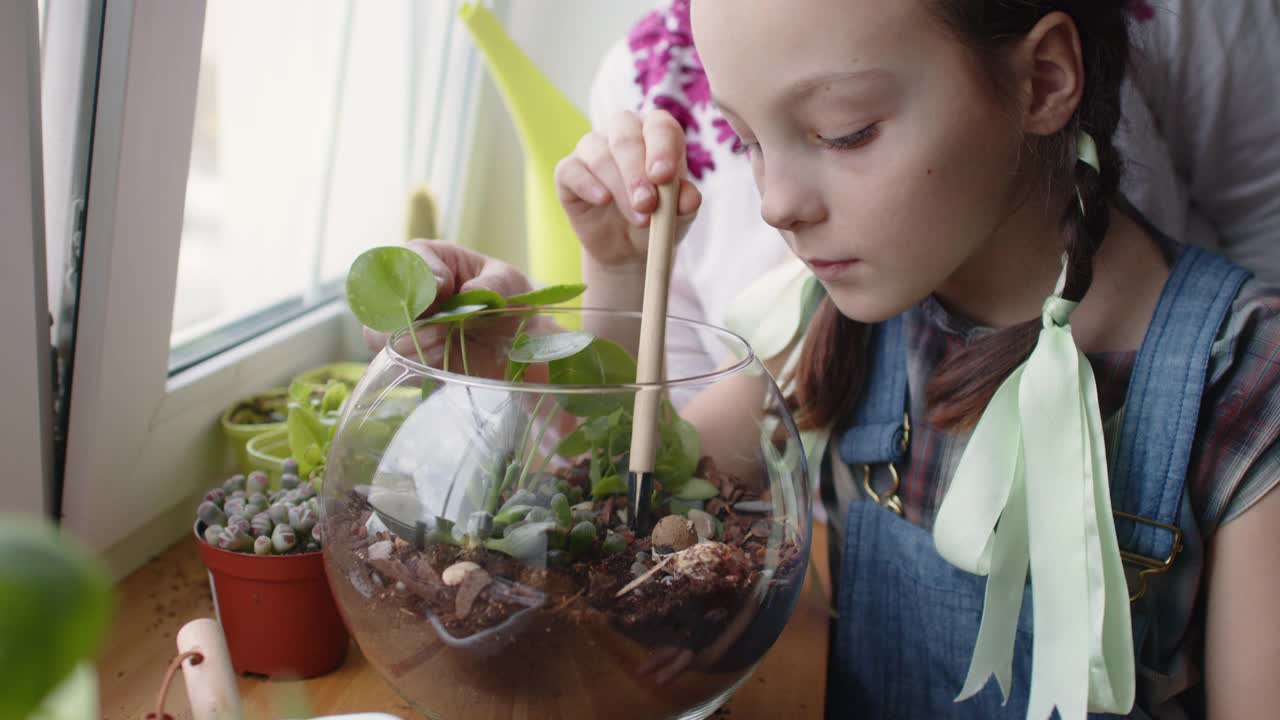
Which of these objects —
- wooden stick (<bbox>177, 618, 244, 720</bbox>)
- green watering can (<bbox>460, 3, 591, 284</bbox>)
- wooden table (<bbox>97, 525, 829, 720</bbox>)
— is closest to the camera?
wooden stick (<bbox>177, 618, 244, 720</bbox>)

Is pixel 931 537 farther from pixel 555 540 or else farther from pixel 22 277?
pixel 22 277

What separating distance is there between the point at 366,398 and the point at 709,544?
0.59ft

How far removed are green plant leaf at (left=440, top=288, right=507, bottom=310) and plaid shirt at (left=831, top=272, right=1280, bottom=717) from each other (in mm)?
428

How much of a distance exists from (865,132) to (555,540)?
1.02 ft

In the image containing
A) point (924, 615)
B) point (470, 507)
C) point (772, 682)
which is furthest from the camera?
point (924, 615)

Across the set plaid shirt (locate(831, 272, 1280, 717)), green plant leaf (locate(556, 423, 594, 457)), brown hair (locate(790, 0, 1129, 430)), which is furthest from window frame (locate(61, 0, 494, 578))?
plaid shirt (locate(831, 272, 1280, 717))

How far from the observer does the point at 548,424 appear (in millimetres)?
386

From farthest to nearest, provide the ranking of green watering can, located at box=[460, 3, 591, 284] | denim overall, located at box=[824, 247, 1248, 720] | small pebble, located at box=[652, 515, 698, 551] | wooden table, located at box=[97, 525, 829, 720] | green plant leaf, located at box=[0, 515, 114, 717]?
1. green watering can, located at box=[460, 3, 591, 284]
2. denim overall, located at box=[824, 247, 1248, 720]
3. wooden table, located at box=[97, 525, 829, 720]
4. small pebble, located at box=[652, 515, 698, 551]
5. green plant leaf, located at box=[0, 515, 114, 717]

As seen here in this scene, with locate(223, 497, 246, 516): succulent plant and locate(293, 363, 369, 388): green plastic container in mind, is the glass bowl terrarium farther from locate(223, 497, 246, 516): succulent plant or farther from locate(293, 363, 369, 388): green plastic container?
locate(293, 363, 369, 388): green plastic container

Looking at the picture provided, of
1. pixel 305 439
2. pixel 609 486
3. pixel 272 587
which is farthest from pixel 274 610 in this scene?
pixel 609 486

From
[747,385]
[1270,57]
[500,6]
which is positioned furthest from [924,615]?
[500,6]

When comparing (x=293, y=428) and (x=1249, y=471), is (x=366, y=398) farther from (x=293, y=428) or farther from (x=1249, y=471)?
(x=1249, y=471)

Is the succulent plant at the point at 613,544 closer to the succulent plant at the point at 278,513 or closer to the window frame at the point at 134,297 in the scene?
the succulent plant at the point at 278,513

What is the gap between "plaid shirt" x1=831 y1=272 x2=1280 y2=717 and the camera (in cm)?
58
